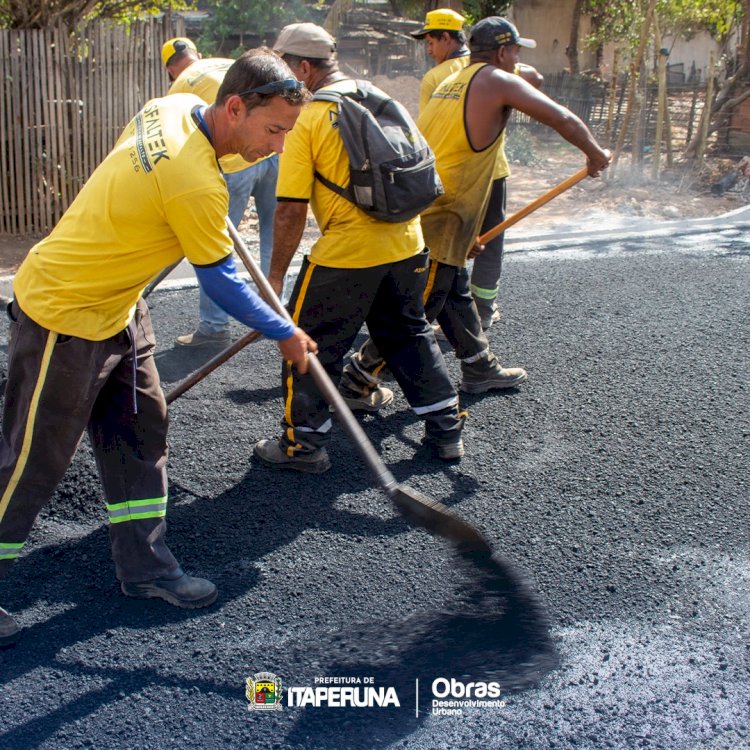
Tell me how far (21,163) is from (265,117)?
561 cm

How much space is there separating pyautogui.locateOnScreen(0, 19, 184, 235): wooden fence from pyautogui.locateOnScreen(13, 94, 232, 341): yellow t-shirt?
5.21 meters

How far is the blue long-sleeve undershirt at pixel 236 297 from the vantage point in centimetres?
253

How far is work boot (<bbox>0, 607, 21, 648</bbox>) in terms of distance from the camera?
8.99ft

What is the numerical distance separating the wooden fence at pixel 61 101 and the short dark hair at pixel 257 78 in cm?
540

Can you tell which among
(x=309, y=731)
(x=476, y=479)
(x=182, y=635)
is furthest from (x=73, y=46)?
(x=309, y=731)

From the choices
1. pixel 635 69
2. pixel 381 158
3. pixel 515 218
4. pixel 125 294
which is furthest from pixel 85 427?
pixel 635 69

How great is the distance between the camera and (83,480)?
362cm

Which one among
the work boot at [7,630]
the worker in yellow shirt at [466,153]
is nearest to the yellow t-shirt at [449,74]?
the worker in yellow shirt at [466,153]

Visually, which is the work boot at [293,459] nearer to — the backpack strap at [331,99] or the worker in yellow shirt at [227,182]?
the backpack strap at [331,99]

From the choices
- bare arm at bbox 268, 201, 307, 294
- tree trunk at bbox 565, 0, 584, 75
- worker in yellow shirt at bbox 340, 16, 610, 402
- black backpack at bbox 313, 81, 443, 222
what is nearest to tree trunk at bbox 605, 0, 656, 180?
worker in yellow shirt at bbox 340, 16, 610, 402

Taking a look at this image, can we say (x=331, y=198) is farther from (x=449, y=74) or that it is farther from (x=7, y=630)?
(x=449, y=74)

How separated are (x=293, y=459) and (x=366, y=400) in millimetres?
711

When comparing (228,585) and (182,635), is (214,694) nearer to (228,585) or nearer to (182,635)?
(182,635)

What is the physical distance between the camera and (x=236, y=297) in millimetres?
2576
